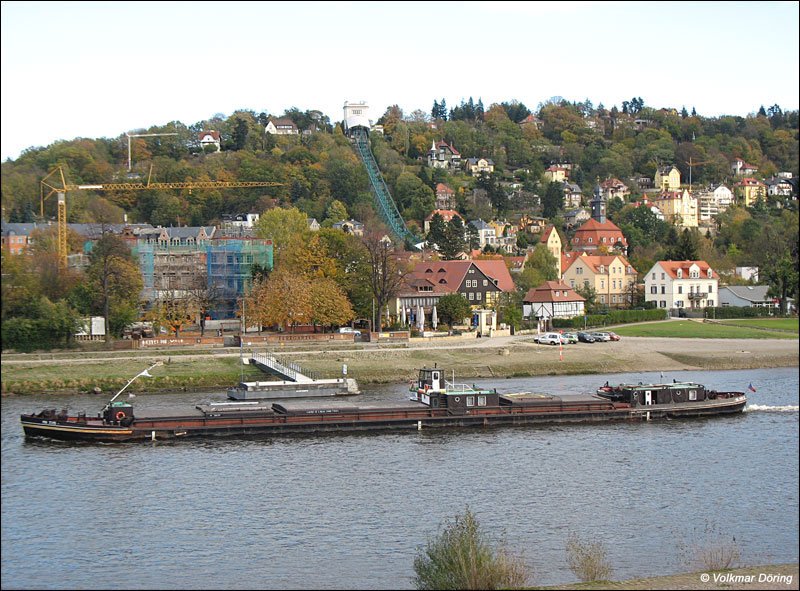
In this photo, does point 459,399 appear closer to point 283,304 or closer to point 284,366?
point 284,366

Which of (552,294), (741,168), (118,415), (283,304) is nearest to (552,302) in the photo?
(552,294)

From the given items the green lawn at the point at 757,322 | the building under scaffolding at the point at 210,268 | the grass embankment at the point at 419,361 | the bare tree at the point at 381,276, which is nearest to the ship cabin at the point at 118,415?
the grass embankment at the point at 419,361

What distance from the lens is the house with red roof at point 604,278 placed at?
8844cm

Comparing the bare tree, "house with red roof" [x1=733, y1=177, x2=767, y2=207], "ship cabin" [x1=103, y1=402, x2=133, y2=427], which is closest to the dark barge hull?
"ship cabin" [x1=103, y1=402, x2=133, y2=427]

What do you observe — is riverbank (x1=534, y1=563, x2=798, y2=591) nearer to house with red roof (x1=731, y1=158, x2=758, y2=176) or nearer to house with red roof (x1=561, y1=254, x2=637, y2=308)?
house with red roof (x1=561, y1=254, x2=637, y2=308)

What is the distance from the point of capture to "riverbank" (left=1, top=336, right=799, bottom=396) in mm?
48875

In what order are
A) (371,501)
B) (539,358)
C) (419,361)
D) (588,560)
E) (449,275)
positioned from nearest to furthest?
1. (588,560)
2. (371,501)
3. (419,361)
4. (539,358)
5. (449,275)

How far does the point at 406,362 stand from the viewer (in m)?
56.3

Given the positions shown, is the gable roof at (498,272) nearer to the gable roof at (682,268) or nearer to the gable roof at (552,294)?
the gable roof at (552,294)

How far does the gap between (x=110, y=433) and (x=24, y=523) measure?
35.7ft

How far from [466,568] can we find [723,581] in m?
4.66

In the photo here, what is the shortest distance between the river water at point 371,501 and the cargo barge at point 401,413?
88cm

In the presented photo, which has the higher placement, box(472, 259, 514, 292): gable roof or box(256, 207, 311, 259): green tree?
box(256, 207, 311, 259): green tree

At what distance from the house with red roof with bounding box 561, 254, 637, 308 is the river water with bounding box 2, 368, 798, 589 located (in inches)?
1879
